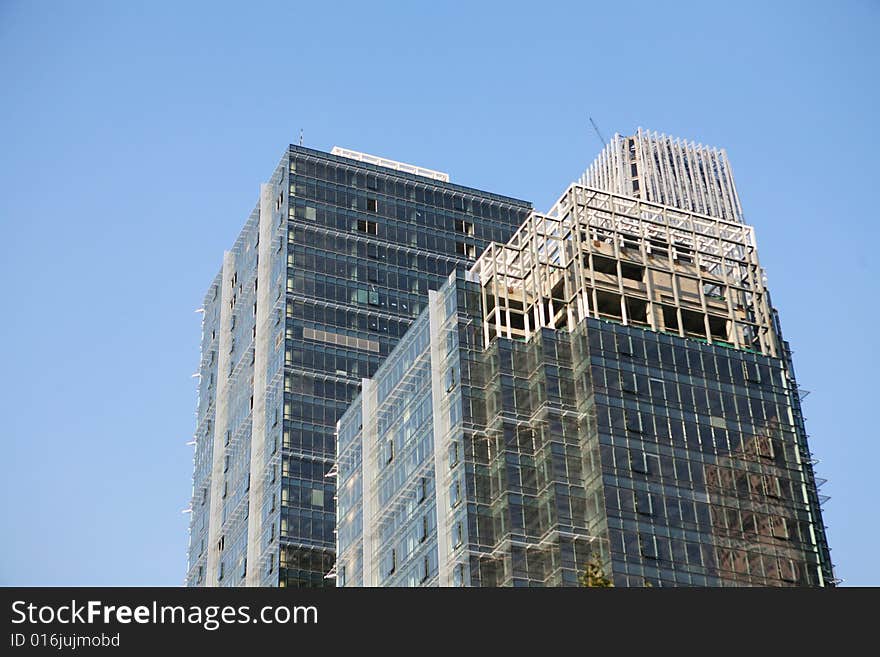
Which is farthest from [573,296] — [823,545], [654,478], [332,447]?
[332,447]

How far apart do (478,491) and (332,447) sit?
50801 millimetres

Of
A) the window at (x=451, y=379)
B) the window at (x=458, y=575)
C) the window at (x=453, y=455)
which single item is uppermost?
the window at (x=451, y=379)

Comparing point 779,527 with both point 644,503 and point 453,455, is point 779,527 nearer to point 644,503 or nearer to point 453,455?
point 644,503

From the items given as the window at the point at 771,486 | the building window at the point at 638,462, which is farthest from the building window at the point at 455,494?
the window at the point at 771,486

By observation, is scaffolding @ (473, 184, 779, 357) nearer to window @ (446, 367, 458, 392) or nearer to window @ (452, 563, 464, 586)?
window @ (446, 367, 458, 392)

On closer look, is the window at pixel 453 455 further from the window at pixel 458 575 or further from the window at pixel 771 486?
the window at pixel 771 486

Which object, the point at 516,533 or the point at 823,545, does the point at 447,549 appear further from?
the point at 823,545

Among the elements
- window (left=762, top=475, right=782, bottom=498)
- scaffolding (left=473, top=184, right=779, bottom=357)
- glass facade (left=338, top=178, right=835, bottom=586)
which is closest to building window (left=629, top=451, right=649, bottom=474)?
glass facade (left=338, top=178, right=835, bottom=586)

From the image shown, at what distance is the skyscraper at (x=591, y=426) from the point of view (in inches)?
5408

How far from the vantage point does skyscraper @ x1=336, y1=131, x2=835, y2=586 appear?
13738cm

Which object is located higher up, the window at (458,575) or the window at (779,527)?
the window at (779,527)

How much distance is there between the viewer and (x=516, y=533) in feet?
452

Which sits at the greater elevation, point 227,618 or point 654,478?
point 654,478

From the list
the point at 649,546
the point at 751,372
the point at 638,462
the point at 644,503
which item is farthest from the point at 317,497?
the point at 649,546
